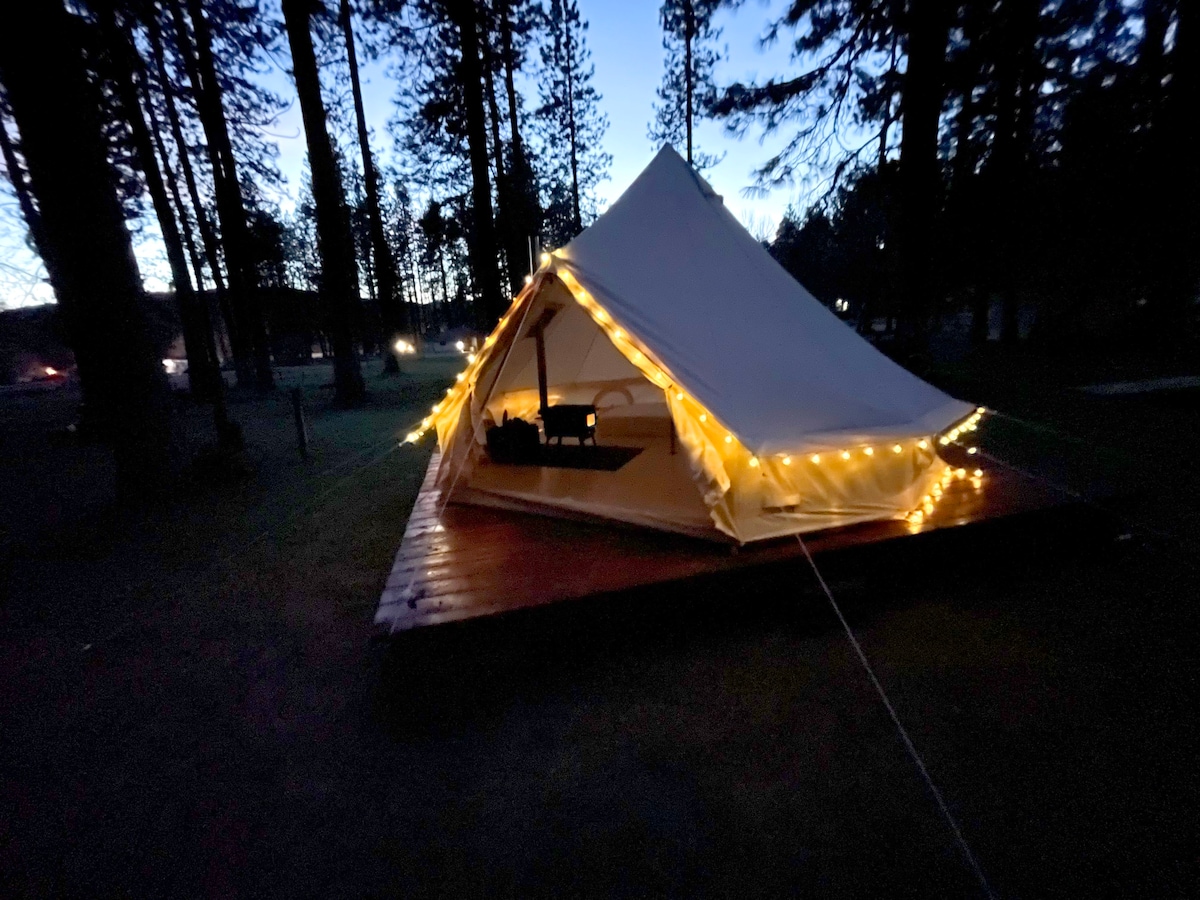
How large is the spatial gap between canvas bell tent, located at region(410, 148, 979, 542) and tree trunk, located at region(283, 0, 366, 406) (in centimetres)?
758

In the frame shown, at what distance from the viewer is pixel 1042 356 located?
45.9 feet

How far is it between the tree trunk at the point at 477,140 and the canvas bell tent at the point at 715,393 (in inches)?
281

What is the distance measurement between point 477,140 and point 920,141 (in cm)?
771

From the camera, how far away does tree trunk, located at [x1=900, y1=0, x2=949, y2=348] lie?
6.62 metres

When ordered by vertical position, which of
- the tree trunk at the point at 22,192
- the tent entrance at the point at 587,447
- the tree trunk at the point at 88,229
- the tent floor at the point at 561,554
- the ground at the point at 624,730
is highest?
the tree trunk at the point at 22,192

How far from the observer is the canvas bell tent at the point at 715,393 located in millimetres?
2984

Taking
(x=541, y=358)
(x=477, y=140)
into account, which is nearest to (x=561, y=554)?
(x=541, y=358)

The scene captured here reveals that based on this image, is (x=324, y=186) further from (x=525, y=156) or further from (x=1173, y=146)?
(x=1173, y=146)

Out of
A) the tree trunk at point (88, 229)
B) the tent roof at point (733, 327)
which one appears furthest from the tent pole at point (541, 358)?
the tree trunk at point (88, 229)

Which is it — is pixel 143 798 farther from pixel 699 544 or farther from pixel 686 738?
pixel 699 544

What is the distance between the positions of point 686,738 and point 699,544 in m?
1.19

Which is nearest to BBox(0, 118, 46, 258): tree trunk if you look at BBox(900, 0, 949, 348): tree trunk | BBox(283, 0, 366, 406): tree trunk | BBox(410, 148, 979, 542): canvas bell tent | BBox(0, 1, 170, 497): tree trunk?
BBox(283, 0, 366, 406): tree trunk

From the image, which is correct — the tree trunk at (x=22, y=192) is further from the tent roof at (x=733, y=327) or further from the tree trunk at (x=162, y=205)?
the tent roof at (x=733, y=327)

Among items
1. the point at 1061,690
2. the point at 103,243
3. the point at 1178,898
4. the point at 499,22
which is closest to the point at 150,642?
the point at 103,243
